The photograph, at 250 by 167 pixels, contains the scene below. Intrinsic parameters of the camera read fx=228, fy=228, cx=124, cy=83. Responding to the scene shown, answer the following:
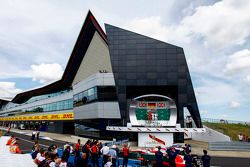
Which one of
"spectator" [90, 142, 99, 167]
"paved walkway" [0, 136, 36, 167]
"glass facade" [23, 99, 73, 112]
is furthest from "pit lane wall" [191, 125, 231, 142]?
"glass facade" [23, 99, 73, 112]

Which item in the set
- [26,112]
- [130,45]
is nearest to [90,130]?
[130,45]

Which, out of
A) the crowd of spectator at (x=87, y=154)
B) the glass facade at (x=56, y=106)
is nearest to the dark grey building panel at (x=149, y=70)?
the crowd of spectator at (x=87, y=154)

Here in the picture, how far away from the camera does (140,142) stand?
27.0 metres

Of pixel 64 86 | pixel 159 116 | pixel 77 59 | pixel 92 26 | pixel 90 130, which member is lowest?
pixel 90 130

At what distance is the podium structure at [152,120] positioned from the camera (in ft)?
87.6

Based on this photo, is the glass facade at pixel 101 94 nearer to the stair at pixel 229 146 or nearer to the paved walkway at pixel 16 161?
the stair at pixel 229 146

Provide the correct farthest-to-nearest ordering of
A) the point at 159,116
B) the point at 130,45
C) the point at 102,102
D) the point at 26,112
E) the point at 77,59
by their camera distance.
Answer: the point at 26,112
the point at 77,59
the point at 102,102
the point at 130,45
the point at 159,116

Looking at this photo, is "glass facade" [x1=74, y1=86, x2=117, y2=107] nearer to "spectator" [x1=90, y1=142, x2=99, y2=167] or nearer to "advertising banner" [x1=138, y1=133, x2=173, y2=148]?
"advertising banner" [x1=138, y1=133, x2=173, y2=148]

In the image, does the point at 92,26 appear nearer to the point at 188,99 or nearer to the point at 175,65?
the point at 175,65

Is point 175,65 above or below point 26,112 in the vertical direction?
above

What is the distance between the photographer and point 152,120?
2873 centimetres

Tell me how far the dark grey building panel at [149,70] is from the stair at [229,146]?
11.8ft

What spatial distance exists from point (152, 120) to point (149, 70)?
6.51m

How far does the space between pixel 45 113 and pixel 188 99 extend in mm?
→ 43782
